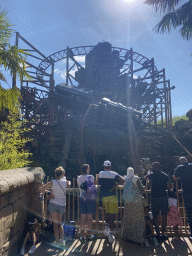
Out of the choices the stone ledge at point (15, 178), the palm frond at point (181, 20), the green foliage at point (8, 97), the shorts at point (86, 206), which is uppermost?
the palm frond at point (181, 20)

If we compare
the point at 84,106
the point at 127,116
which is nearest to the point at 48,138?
the point at 84,106

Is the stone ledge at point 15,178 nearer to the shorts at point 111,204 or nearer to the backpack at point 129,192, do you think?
the shorts at point 111,204

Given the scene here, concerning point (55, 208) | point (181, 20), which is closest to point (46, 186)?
point (55, 208)

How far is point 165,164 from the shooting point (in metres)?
10.1

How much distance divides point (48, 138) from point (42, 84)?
22.7 feet

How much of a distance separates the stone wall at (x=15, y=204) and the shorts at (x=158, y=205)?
2.19 meters

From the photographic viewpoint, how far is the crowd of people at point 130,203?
345 centimetres

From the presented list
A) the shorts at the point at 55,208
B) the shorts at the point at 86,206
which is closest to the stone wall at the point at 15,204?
the shorts at the point at 55,208

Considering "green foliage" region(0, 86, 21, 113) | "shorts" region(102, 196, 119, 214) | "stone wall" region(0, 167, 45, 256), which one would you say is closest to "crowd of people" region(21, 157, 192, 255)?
"shorts" region(102, 196, 119, 214)

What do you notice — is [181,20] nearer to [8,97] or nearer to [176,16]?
[176,16]

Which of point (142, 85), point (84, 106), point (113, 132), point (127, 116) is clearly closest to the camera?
point (127, 116)

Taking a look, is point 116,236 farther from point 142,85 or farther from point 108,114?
point 142,85

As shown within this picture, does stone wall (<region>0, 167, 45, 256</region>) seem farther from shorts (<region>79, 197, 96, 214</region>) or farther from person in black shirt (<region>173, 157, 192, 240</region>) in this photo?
person in black shirt (<region>173, 157, 192, 240</region>)

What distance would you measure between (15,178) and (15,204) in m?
0.58
